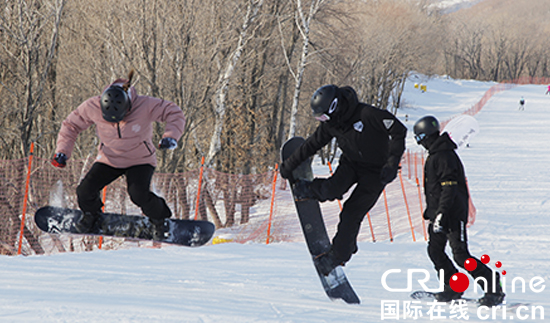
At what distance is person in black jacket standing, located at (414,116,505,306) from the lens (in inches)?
183

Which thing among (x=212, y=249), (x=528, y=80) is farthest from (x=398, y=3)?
(x=528, y=80)

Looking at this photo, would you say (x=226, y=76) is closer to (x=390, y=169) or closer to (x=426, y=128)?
(x=426, y=128)

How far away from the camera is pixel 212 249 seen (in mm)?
7250

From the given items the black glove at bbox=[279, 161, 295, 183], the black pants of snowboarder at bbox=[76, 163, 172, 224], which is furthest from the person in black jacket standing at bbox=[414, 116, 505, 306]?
the black pants of snowboarder at bbox=[76, 163, 172, 224]

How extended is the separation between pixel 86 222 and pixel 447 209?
3846mm

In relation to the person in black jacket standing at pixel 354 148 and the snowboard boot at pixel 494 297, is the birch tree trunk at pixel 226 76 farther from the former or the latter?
the snowboard boot at pixel 494 297

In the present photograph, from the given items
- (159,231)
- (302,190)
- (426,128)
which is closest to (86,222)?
(159,231)

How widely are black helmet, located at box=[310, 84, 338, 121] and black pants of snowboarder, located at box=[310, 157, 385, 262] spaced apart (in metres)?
0.51

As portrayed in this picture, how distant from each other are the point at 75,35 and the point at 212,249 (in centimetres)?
919

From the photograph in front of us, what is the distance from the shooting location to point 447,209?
465cm

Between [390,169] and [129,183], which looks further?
[129,183]

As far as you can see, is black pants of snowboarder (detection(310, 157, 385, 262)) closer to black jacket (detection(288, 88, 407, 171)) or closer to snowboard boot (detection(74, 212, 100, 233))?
black jacket (detection(288, 88, 407, 171))

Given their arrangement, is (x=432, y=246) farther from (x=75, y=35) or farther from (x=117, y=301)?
(x=75, y=35)

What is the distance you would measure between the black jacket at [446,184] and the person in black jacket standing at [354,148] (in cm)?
75
